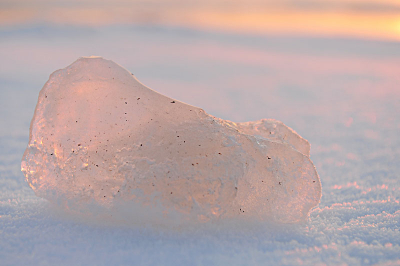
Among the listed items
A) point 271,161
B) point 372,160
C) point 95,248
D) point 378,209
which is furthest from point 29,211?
point 372,160

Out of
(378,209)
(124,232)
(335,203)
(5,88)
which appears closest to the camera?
(124,232)

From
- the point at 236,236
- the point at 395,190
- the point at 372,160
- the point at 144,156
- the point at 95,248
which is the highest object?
the point at 372,160

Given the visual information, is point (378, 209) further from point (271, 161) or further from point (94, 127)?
point (94, 127)

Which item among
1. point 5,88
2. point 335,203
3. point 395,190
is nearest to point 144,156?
point 335,203

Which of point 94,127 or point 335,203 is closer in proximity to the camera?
point 94,127

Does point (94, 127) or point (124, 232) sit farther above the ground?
point (94, 127)

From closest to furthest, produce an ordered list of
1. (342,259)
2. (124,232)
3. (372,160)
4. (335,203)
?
(342,259) < (124,232) < (335,203) < (372,160)

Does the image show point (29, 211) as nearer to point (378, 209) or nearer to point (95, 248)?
point (95, 248)
